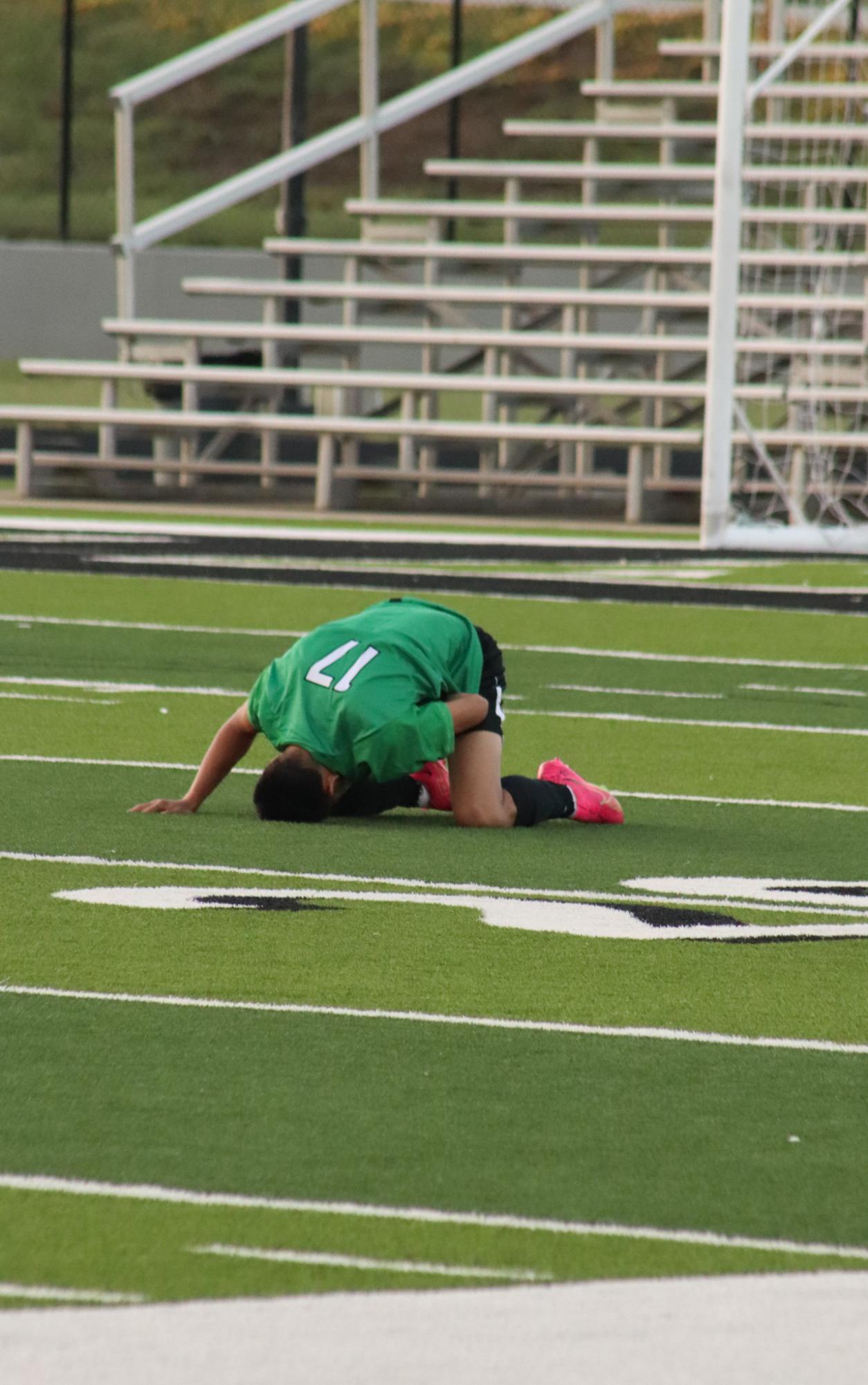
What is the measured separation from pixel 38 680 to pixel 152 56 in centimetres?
3239

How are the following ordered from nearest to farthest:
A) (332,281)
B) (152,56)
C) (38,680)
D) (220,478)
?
1. (38,680)
2. (220,478)
3. (332,281)
4. (152,56)

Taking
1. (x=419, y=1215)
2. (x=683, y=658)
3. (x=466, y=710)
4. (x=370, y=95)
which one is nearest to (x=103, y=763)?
(x=466, y=710)

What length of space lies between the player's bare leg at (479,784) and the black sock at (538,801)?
0.06 ft

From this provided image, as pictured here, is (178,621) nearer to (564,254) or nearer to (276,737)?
(276,737)

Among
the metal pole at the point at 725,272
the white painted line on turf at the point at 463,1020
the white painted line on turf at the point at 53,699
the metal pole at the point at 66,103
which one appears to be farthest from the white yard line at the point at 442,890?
the metal pole at the point at 66,103

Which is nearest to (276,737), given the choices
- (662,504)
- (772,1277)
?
(772,1277)

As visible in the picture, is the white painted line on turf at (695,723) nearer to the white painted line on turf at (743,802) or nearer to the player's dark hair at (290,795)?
the white painted line on turf at (743,802)

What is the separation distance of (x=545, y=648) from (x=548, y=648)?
0.05ft

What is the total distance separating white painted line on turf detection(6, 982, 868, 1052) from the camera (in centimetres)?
382

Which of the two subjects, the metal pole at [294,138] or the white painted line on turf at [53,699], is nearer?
the white painted line on turf at [53,699]

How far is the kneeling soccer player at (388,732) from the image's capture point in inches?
213

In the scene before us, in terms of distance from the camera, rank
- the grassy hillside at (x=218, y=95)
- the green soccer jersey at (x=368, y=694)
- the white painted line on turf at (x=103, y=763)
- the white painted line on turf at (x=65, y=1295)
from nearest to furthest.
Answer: the white painted line on turf at (x=65, y=1295) → the green soccer jersey at (x=368, y=694) → the white painted line on turf at (x=103, y=763) → the grassy hillside at (x=218, y=95)

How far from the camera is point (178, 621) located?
32.3ft

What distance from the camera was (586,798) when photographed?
232 inches
